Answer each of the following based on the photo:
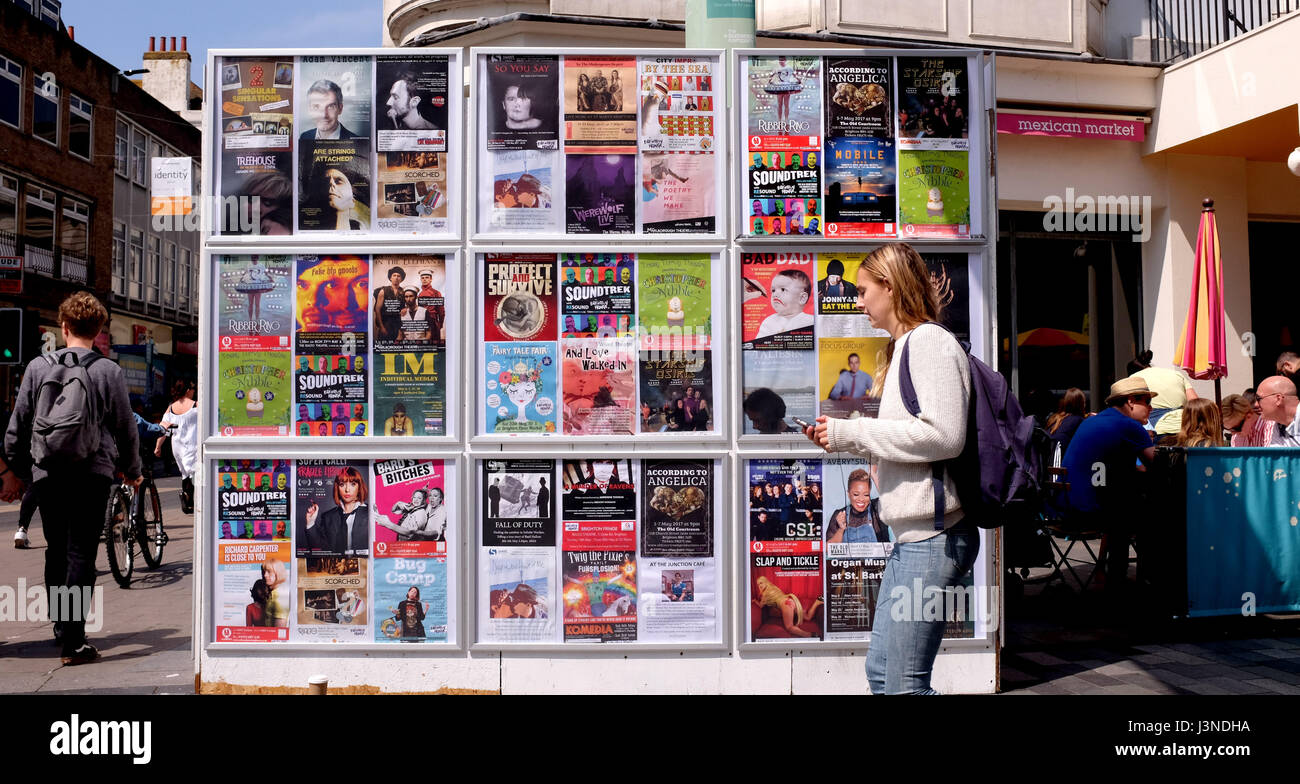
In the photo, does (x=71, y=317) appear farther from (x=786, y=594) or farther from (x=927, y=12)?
(x=927, y=12)

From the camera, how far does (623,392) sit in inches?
199

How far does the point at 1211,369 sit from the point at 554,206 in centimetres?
693

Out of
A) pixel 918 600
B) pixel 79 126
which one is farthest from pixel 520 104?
pixel 79 126

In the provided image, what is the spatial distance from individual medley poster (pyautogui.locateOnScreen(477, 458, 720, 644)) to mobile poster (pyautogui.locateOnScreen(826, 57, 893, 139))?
1899mm

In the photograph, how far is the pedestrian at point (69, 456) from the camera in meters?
5.97

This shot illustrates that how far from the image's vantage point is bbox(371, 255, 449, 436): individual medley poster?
5.07 meters

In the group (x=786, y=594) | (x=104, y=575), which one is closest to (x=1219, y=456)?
(x=786, y=594)

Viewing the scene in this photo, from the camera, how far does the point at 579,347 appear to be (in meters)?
5.07

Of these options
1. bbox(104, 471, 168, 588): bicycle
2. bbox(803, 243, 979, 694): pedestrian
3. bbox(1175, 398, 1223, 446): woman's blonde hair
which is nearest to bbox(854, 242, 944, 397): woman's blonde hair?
bbox(803, 243, 979, 694): pedestrian

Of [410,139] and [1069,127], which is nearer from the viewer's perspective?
[410,139]

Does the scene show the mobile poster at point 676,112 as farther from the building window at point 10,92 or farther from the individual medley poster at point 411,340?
the building window at point 10,92

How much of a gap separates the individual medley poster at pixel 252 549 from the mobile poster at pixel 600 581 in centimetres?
137

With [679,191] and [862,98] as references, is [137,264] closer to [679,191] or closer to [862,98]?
[679,191]

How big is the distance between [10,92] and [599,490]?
30.4m
